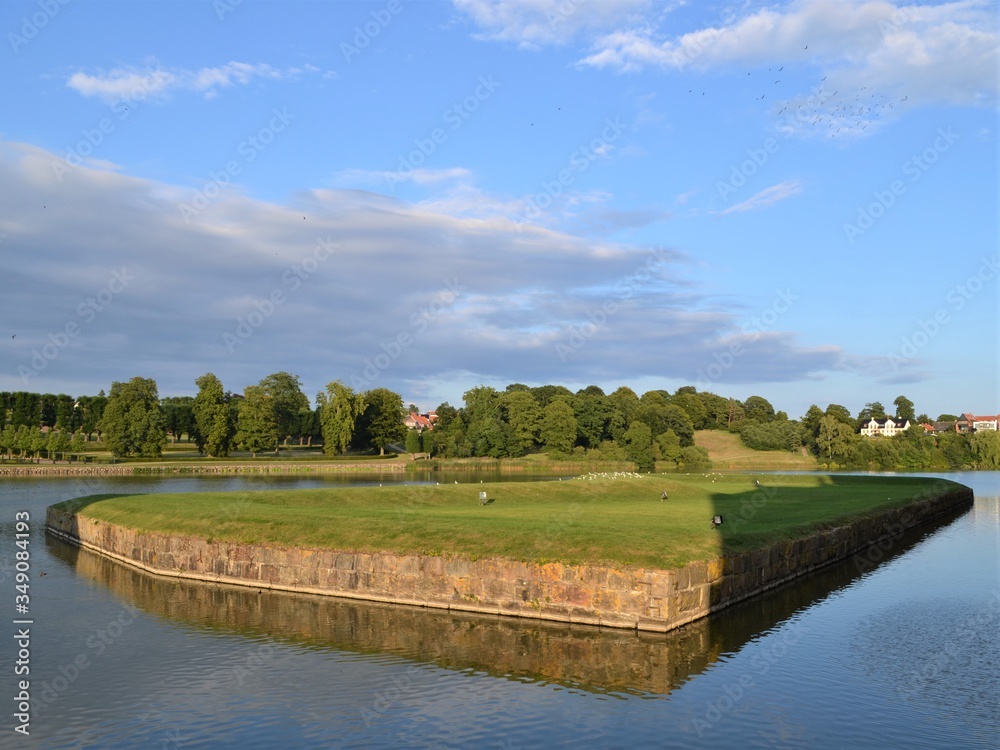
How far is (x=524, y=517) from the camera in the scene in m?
37.1

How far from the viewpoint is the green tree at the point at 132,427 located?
4843 inches

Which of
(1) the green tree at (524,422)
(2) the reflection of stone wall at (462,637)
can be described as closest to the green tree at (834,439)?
(1) the green tree at (524,422)

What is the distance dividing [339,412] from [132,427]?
32.7 m

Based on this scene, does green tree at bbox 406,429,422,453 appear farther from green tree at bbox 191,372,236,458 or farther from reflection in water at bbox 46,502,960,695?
reflection in water at bbox 46,502,960,695

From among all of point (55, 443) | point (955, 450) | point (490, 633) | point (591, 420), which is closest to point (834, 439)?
point (955, 450)

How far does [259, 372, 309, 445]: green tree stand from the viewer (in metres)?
159

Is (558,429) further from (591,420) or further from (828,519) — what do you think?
(828,519)

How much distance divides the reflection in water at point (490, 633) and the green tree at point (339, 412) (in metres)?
105

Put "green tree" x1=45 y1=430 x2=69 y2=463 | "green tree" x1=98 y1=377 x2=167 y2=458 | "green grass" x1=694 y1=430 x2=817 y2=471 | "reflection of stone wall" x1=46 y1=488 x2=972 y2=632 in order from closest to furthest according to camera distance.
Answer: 1. "reflection of stone wall" x1=46 y1=488 x2=972 y2=632
2. "green tree" x1=45 y1=430 x2=69 y2=463
3. "green tree" x1=98 y1=377 x2=167 y2=458
4. "green grass" x1=694 y1=430 x2=817 y2=471

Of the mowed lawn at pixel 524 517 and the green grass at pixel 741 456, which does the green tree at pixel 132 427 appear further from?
the green grass at pixel 741 456

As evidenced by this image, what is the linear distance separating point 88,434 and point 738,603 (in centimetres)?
14376

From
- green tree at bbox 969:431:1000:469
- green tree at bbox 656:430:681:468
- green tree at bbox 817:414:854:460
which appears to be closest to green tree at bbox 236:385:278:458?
green tree at bbox 656:430:681:468

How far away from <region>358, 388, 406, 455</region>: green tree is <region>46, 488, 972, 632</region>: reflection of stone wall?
4438 inches

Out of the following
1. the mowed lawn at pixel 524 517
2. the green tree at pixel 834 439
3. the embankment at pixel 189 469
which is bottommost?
the embankment at pixel 189 469
